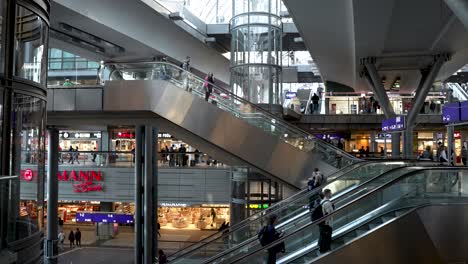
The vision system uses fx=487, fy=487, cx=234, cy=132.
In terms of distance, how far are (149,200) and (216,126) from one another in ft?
20.1

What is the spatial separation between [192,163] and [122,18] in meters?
8.98

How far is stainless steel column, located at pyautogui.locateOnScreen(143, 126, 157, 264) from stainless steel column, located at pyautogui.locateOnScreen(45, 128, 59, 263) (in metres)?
3.65

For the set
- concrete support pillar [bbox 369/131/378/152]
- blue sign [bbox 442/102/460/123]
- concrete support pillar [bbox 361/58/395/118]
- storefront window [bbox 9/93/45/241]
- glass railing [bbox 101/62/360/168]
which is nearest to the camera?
storefront window [bbox 9/93/45/241]

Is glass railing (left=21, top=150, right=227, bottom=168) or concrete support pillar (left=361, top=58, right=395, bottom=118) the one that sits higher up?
concrete support pillar (left=361, top=58, right=395, bottom=118)

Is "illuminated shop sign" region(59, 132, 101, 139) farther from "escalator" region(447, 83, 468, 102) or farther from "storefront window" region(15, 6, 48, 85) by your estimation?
"storefront window" region(15, 6, 48, 85)

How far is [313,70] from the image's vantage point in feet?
147

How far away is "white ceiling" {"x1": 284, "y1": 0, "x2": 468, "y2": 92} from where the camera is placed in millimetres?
14094

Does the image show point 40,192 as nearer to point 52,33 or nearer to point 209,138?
point 209,138

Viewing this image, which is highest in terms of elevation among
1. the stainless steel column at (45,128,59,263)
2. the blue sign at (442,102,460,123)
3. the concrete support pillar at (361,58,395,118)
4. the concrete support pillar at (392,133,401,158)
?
the concrete support pillar at (361,58,395,118)

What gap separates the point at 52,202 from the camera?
64.7 ft

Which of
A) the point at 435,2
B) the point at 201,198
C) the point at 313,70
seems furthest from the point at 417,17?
the point at 313,70

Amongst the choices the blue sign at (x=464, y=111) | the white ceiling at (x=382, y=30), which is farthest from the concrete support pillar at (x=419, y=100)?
the blue sign at (x=464, y=111)

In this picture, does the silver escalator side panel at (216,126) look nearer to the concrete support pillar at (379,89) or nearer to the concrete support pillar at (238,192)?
the concrete support pillar at (238,192)

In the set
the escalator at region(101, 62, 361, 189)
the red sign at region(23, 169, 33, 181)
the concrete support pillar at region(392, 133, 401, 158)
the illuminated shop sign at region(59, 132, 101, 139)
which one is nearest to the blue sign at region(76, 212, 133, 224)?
the illuminated shop sign at region(59, 132, 101, 139)
